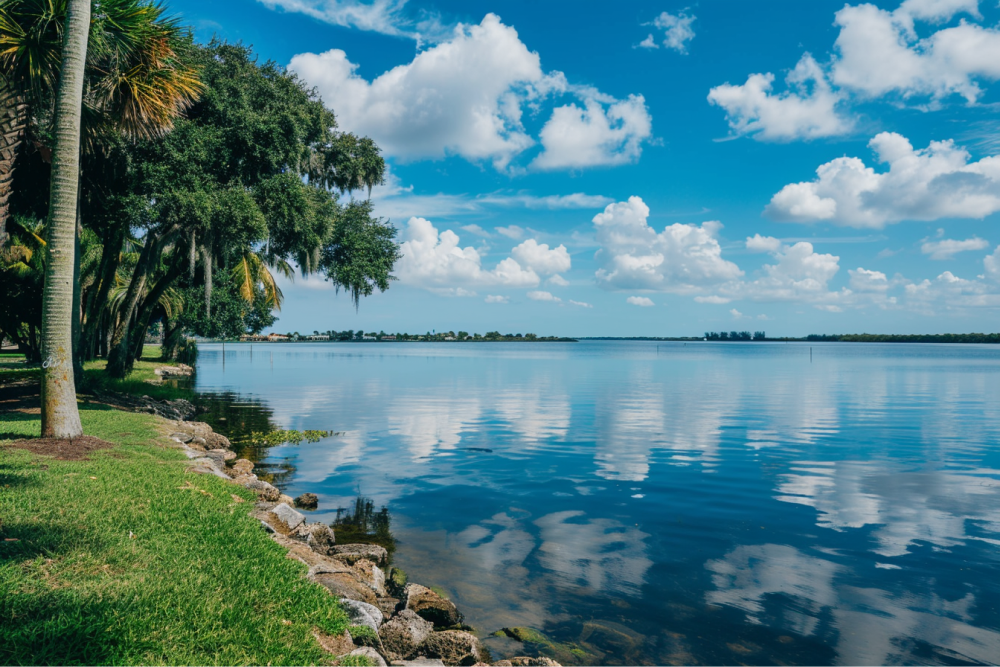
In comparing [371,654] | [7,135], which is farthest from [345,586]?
[7,135]

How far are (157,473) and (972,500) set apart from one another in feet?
59.2

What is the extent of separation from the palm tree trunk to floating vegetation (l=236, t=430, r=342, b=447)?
359 inches

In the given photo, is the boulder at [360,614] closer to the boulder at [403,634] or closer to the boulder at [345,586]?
the boulder at [403,634]

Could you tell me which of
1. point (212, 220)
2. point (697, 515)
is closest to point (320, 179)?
point (212, 220)

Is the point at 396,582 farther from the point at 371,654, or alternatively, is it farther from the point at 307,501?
the point at 307,501

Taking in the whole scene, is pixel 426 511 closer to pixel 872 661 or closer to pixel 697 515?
pixel 697 515

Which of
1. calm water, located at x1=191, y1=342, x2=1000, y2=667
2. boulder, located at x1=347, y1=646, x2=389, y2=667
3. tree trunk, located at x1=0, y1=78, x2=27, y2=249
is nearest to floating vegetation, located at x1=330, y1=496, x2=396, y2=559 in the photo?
calm water, located at x1=191, y1=342, x2=1000, y2=667

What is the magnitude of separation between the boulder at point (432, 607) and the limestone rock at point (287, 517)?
2.87 meters

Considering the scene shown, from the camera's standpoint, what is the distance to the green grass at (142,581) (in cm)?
477

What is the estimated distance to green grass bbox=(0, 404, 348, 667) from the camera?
4773 millimetres

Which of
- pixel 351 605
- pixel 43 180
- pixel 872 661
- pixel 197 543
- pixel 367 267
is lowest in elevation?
pixel 872 661

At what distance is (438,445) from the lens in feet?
72.7

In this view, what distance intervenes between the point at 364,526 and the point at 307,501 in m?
1.96

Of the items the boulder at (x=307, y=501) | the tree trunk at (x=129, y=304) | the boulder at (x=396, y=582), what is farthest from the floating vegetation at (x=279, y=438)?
the boulder at (x=396, y=582)
